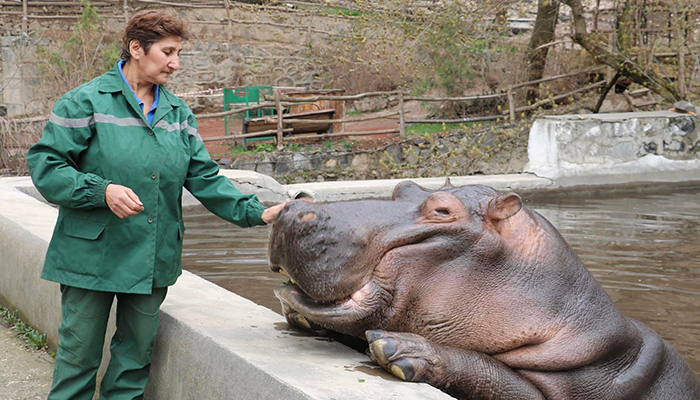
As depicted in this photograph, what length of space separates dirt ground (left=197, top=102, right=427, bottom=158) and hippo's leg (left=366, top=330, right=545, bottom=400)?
36.2 feet

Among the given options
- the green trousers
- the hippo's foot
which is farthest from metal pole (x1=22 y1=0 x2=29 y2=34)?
the hippo's foot

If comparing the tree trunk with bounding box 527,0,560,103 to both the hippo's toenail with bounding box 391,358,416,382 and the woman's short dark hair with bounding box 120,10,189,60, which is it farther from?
the hippo's toenail with bounding box 391,358,416,382

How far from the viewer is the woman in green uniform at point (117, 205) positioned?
7.62 feet

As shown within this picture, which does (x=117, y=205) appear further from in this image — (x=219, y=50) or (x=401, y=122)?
(x=219, y=50)

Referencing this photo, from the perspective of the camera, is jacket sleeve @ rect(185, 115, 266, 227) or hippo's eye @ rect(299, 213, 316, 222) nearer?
hippo's eye @ rect(299, 213, 316, 222)

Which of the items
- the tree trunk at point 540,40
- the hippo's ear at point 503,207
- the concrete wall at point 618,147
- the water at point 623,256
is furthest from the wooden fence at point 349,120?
the hippo's ear at point 503,207

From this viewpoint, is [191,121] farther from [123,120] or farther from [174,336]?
[174,336]

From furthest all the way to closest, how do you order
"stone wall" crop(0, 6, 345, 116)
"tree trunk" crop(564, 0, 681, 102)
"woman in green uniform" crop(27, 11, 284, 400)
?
1. "stone wall" crop(0, 6, 345, 116)
2. "tree trunk" crop(564, 0, 681, 102)
3. "woman in green uniform" crop(27, 11, 284, 400)

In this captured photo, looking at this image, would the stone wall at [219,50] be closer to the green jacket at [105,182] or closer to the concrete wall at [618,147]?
the concrete wall at [618,147]

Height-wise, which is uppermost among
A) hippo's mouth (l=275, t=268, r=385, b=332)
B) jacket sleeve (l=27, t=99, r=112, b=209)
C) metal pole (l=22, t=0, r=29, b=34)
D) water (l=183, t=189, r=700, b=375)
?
metal pole (l=22, t=0, r=29, b=34)

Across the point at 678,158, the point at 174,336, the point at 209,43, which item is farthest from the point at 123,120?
the point at 209,43

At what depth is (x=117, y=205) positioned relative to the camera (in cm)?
222

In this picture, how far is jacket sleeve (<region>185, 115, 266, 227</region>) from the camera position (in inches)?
Answer: 105

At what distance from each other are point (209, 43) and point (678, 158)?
Result: 12540 mm
